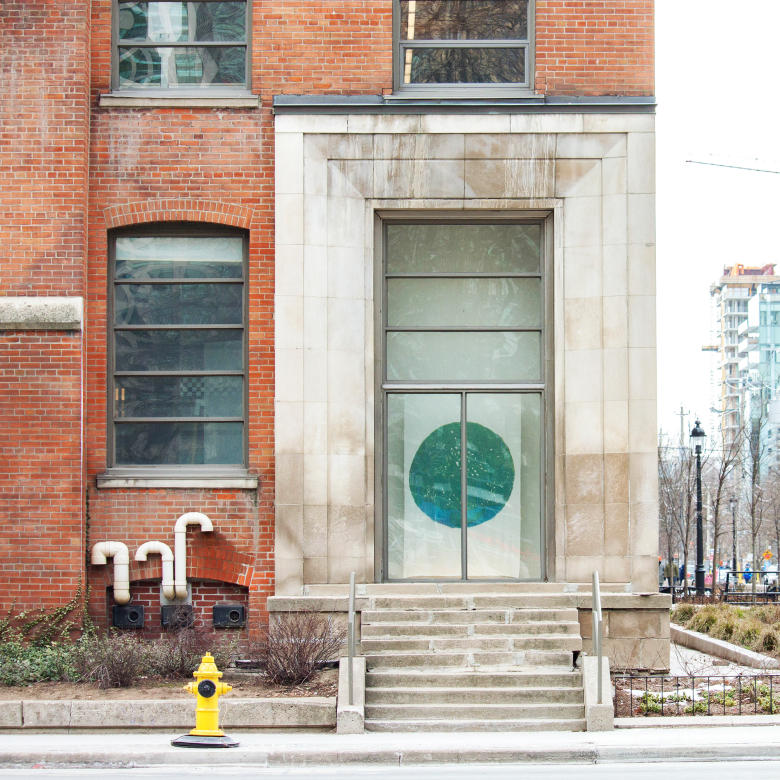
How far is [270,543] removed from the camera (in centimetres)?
1229

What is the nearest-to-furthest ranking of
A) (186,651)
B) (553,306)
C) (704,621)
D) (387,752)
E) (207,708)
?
(387,752), (207,708), (186,651), (553,306), (704,621)

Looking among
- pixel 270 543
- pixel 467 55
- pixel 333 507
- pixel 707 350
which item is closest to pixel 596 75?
pixel 467 55

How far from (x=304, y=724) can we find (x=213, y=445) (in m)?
4.27

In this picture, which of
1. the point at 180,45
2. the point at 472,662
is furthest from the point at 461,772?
the point at 180,45

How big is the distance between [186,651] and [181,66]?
751 cm

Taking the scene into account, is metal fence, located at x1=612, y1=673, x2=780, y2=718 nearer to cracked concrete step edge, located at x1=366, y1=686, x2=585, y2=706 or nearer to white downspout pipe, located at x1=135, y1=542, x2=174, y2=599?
cracked concrete step edge, located at x1=366, y1=686, x2=585, y2=706

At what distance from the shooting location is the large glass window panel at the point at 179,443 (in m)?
12.7

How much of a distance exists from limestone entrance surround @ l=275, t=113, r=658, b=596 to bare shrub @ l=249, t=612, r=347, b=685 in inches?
27.8

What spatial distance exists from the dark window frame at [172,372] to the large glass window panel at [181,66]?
191cm

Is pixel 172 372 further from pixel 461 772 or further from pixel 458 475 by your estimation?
pixel 461 772

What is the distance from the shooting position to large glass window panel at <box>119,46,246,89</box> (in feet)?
42.3

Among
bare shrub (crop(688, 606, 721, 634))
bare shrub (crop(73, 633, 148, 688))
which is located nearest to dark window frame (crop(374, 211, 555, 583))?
bare shrub (crop(73, 633, 148, 688))

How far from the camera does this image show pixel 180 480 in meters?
12.4

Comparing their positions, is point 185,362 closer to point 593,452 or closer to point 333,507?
point 333,507
